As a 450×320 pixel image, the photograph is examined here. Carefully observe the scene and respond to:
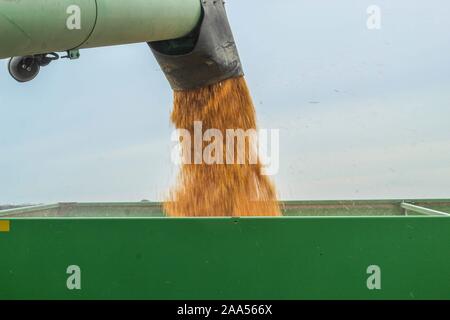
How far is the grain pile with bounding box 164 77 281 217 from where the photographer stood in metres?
3.80

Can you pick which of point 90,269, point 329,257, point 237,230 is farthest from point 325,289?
point 90,269

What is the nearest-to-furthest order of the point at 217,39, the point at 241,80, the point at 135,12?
the point at 135,12 → the point at 217,39 → the point at 241,80

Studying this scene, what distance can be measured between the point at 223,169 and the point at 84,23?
5.17 ft

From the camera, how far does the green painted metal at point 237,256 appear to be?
2.38 m

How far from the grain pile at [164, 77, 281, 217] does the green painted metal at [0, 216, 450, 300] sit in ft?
4.34

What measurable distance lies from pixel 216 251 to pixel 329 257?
0.48 meters

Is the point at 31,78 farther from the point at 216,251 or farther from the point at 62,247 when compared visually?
the point at 216,251

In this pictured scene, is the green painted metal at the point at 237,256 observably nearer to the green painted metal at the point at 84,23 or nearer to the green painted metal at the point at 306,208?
the green painted metal at the point at 84,23

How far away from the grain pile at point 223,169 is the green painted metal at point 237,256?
1324 millimetres

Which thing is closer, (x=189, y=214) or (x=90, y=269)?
(x=90, y=269)

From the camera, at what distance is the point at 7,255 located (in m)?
2.51

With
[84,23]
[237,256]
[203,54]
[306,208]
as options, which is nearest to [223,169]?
[203,54]

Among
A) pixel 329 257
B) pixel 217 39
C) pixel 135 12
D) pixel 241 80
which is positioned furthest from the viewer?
pixel 241 80

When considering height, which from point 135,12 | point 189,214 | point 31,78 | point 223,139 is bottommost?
point 189,214
